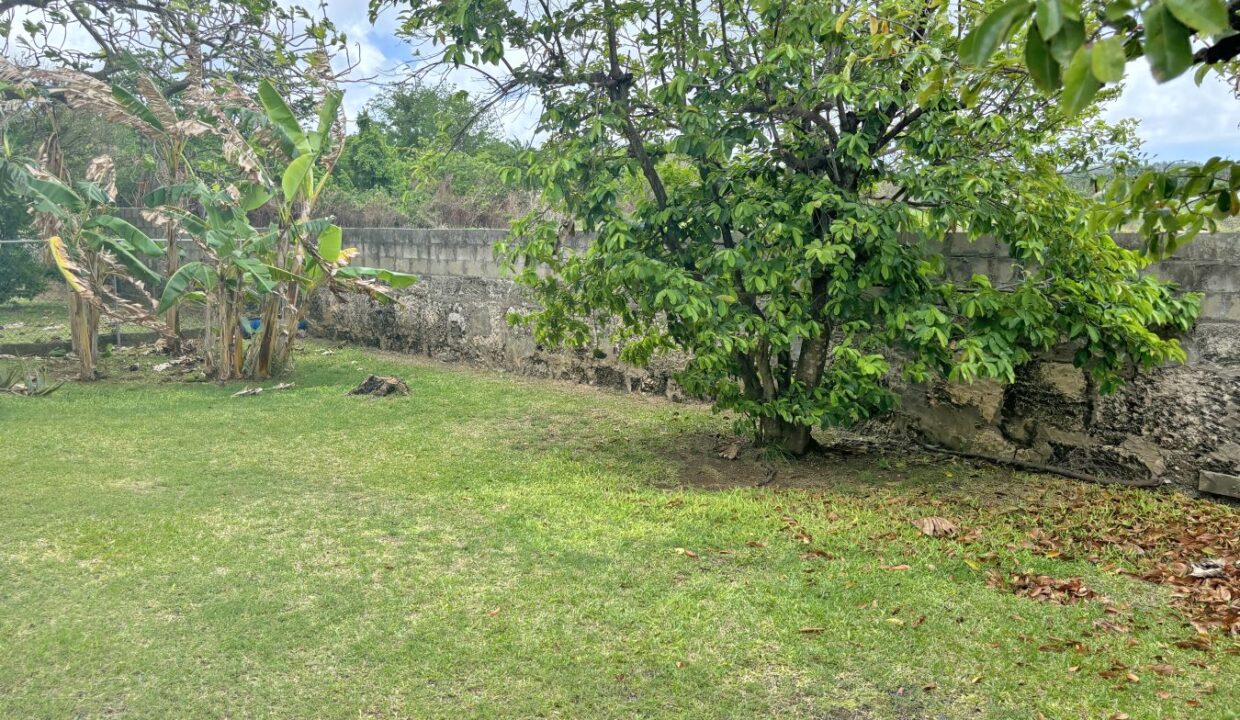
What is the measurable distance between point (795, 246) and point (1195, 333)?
2.39m

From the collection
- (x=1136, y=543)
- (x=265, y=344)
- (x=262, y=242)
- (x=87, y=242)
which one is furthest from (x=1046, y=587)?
(x=87, y=242)

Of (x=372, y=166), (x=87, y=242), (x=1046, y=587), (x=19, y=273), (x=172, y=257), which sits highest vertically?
(x=372, y=166)

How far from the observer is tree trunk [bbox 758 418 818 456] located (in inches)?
267

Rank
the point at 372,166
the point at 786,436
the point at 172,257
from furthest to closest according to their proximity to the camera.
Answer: the point at 372,166
the point at 172,257
the point at 786,436

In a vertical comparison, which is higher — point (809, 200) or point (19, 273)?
point (809, 200)

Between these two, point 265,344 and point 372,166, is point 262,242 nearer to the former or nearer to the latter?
point 265,344

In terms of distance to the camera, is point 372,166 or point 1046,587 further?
point 372,166

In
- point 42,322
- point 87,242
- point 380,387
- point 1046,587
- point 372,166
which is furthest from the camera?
point 372,166

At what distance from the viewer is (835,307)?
5.84 meters

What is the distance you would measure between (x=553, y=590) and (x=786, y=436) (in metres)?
2.92

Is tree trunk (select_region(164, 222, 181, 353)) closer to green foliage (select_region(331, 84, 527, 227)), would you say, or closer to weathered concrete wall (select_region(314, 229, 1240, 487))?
green foliage (select_region(331, 84, 527, 227))

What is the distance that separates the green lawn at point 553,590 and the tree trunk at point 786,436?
37 centimetres

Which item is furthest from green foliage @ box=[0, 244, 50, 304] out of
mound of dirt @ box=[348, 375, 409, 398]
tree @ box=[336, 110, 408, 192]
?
mound of dirt @ box=[348, 375, 409, 398]

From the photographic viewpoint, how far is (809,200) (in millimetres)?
5703
